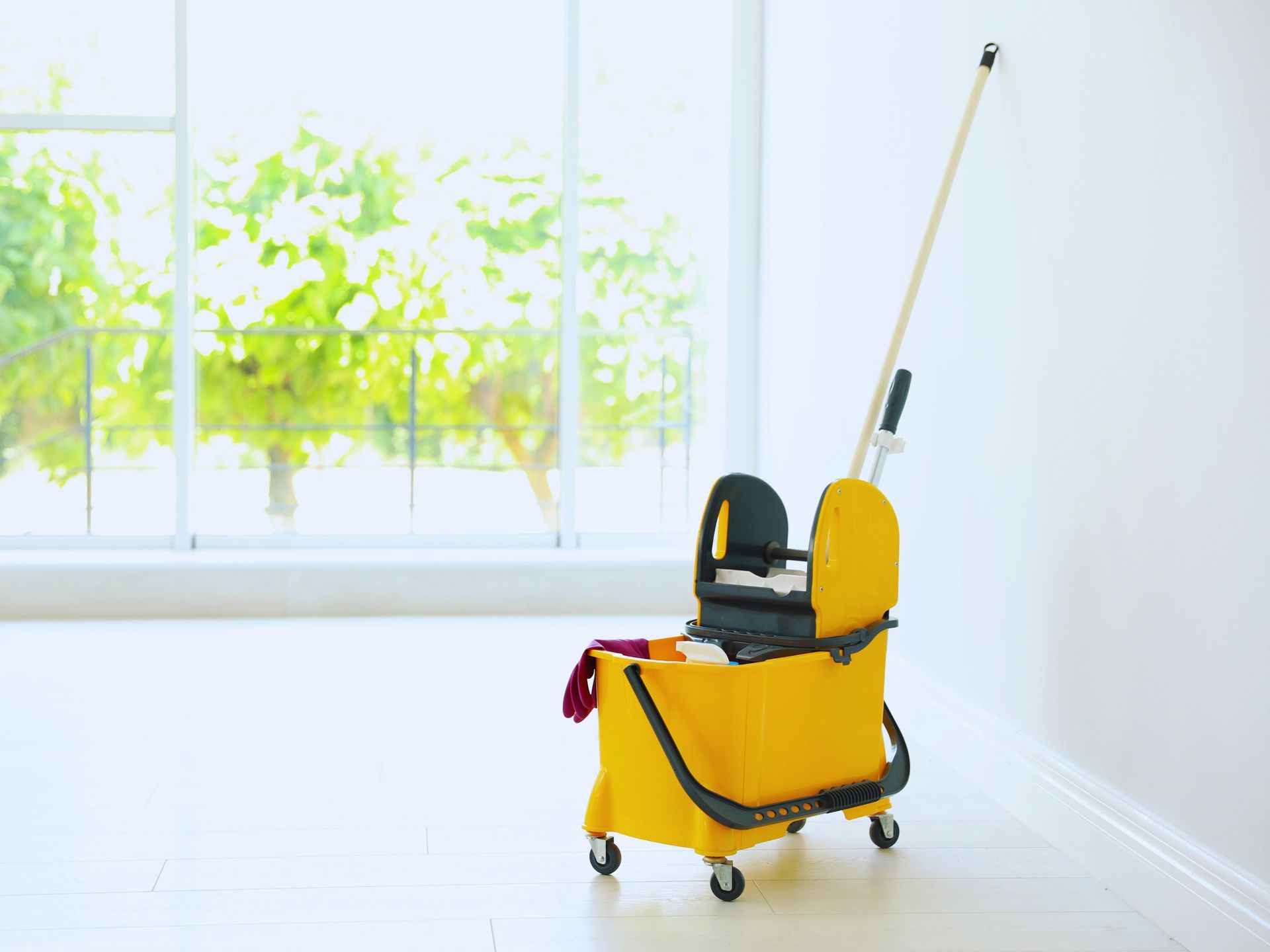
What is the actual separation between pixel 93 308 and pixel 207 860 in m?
2.76

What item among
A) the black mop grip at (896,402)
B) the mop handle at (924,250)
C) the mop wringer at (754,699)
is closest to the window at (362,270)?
the mop handle at (924,250)

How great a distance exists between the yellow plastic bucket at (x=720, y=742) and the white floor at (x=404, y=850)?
111 millimetres

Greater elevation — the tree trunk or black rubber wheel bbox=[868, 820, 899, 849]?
the tree trunk

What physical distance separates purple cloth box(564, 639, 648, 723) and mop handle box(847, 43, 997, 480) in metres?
0.61

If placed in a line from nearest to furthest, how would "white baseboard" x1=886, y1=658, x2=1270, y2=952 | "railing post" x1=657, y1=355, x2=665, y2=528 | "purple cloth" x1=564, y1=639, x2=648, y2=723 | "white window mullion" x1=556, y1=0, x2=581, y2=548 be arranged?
1. "white baseboard" x1=886, y1=658, x2=1270, y2=952
2. "purple cloth" x1=564, y1=639, x2=648, y2=723
3. "white window mullion" x1=556, y1=0, x2=581, y2=548
4. "railing post" x1=657, y1=355, x2=665, y2=528

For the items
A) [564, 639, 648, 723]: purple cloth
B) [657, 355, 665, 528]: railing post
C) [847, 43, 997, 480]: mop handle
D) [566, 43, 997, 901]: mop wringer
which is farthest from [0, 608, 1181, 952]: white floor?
[657, 355, 665, 528]: railing post

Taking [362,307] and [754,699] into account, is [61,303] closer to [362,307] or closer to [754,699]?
[362,307]

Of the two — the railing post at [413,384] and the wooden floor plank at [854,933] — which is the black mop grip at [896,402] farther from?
the railing post at [413,384]

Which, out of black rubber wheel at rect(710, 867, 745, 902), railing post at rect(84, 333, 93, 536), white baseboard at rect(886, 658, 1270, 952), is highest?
railing post at rect(84, 333, 93, 536)

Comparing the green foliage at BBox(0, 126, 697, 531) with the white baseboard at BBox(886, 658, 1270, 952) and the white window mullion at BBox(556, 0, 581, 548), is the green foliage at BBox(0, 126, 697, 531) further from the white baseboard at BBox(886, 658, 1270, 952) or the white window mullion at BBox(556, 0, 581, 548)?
the white baseboard at BBox(886, 658, 1270, 952)

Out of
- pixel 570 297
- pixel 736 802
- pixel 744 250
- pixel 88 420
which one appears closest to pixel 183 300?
pixel 88 420

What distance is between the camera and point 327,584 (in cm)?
402

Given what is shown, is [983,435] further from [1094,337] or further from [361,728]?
[361,728]

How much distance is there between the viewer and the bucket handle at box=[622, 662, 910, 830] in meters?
1.78
